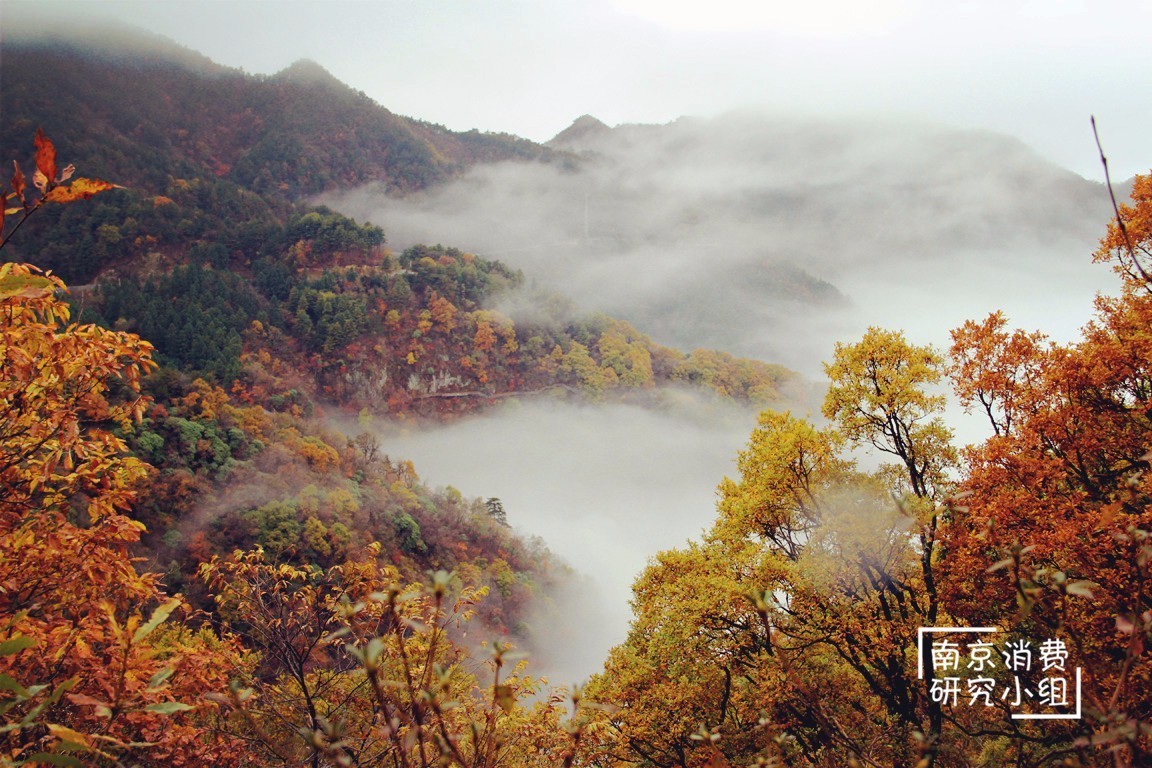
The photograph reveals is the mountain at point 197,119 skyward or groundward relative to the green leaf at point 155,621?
skyward

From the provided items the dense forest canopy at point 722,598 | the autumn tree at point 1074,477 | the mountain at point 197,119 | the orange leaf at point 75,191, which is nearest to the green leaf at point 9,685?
the dense forest canopy at point 722,598

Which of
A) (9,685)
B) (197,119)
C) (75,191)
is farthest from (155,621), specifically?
(197,119)

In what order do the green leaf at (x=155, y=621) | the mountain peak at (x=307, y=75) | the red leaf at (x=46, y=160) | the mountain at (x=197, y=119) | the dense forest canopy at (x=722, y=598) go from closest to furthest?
the green leaf at (x=155, y=621)
the red leaf at (x=46, y=160)
the dense forest canopy at (x=722, y=598)
the mountain at (x=197, y=119)
the mountain peak at (x=307, y=75)

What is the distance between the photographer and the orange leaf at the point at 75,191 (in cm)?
176

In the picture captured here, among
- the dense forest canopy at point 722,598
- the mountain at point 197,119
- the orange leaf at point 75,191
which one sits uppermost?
the mountain at point 197,119

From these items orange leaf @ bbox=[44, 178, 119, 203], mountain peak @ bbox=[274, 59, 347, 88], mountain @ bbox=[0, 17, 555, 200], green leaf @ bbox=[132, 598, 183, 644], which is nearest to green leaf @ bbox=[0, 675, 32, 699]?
green leaf @ bbox=[132, 598, 183, 644]

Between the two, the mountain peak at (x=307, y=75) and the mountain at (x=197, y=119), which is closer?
the mountain at (x=197, y=119)

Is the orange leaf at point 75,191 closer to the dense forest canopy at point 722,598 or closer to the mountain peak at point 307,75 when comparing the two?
the dense forest canopy at point 722,598

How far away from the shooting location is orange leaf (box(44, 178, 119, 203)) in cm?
176

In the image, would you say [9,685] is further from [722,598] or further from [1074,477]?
[1074,477]

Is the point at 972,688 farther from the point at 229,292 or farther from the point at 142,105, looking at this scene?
the point at 142,105

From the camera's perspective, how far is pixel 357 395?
83.2m

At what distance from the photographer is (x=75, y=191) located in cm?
185

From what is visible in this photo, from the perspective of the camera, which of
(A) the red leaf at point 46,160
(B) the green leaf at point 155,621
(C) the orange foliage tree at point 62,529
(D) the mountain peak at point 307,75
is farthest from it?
(D) the mountain peak at point 307,75
